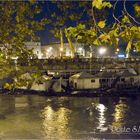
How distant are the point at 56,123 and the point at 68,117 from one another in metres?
2.58

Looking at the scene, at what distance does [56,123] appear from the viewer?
30.0 meters

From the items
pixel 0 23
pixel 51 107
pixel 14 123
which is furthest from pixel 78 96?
pixel 0 23

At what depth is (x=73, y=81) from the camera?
51.3 metres

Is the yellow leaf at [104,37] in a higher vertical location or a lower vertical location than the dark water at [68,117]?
higher

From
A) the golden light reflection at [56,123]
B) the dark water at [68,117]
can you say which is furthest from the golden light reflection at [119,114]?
the golden light reflection at [56,123]

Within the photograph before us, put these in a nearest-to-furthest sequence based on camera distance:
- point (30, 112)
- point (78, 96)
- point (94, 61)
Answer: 1. point (30, 112)
2. point (78, 96)
3. point (94, 61)

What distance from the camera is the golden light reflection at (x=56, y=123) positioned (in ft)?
86.4

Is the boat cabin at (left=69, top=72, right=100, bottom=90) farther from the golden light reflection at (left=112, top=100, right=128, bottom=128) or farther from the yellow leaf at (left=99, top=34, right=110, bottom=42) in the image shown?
the yellow leaf at (left=99, top=34, right=110, bottom=42)

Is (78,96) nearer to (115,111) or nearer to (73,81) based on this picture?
(73,81)

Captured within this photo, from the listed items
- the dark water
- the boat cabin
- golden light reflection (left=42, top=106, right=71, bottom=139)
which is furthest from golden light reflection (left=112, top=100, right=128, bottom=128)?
the boat cabin

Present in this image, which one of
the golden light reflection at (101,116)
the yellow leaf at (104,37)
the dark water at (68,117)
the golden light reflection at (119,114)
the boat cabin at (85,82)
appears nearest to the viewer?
the yellow leaf at (104,37)

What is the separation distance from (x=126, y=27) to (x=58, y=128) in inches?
890

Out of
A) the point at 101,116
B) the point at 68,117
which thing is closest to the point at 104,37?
the point at 68,117

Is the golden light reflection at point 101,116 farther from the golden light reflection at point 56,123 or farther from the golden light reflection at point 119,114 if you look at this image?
the golden light reflection at point 56,123
